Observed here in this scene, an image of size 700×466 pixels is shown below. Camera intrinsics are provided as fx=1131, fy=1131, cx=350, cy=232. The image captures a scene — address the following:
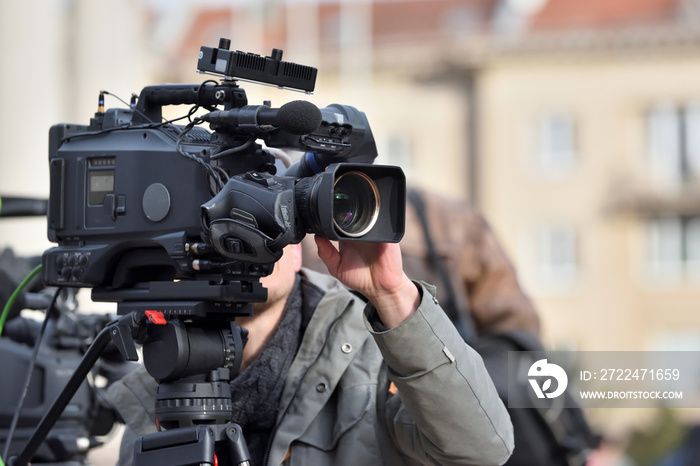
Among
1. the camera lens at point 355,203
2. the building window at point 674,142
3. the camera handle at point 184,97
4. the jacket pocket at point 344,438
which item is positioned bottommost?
the jacket pocket at point 344,438

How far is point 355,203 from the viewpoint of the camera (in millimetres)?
1984

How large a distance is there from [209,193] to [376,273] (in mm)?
337

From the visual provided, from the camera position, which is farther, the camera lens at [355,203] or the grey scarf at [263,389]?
the grey scarf at [263,389]

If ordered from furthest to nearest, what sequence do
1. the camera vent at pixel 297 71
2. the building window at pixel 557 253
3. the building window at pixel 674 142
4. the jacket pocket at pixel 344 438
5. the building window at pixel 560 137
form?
the building window at pixel 560 137 < the building window at pixel 674 142 < the building window at pixel 557 253 < the jacket pocket at pixel 344 438 < the camera vent at pixel 297 71

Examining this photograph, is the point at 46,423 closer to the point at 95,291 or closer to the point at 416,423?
the point at 95,291

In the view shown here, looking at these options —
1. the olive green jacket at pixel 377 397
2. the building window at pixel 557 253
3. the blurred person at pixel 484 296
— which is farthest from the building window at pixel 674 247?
the olive green jacket at pixel 377 397

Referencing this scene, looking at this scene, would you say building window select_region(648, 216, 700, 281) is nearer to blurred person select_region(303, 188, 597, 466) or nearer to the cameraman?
blurred person select_region(303, 188, 597, 466)

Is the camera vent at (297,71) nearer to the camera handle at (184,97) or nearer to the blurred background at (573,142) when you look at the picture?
the camera handle at (184,97)

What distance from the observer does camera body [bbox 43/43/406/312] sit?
1900mm

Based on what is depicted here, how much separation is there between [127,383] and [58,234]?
1.76 feet

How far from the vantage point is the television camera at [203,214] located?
1908 millimetres

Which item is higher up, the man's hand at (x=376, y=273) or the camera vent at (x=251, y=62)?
the camera vent at (x=251, y=62)

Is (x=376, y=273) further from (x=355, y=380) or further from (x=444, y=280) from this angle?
(x=444, y=280)

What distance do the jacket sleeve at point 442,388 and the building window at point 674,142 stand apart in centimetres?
2202
